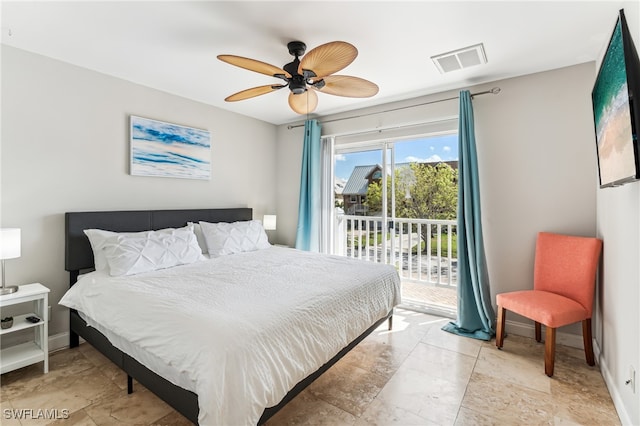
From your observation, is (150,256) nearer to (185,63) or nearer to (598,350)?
(185,63)

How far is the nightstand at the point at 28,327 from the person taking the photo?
2130 mm

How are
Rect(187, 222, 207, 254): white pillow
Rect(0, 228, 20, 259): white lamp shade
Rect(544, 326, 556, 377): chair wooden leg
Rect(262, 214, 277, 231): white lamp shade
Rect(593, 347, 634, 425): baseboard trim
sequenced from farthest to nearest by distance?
Rect(262, 214, 277, 231): white lamp shade → Rect(187, 222, 207, 254): white pillow → Rect(544, 326, 556, 377): chair wooden leg → Rect(0, 228, 20, 259): white lamp shade → Rect(593, 347, 634, 425): baseboard trim

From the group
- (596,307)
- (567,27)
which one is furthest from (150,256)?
(596,307)

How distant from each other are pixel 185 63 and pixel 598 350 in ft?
14.3

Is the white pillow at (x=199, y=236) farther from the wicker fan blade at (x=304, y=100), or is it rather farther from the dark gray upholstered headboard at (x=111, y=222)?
the wicker fan blade at (x=304, y=100)

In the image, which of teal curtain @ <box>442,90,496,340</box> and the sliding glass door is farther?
the sliding glass door

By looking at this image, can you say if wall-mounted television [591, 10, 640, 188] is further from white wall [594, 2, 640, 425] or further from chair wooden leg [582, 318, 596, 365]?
chair wooden leg [582, 318, 596, 365]

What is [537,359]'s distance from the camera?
251 cm

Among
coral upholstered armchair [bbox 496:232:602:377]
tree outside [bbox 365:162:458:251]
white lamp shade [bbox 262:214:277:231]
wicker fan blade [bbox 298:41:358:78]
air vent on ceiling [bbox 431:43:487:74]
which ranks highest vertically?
air vent on ceiling [bbox 431:43:487:74]

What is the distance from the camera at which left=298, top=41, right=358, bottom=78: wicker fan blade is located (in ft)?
5.71

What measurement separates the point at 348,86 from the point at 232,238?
211 cm

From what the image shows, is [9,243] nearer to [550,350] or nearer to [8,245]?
[8,245]

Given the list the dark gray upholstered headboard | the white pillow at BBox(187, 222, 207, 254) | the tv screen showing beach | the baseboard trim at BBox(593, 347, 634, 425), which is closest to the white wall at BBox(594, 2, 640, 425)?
the baseboard trim at BBox(593, 347, 634, 425)

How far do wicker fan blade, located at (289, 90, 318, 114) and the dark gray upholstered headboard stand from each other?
6.16ft
